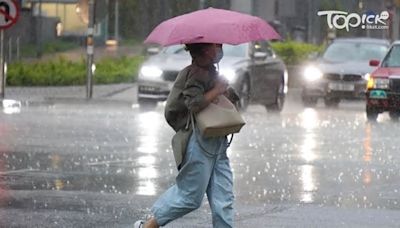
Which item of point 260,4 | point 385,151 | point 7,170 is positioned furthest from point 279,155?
point 260,4

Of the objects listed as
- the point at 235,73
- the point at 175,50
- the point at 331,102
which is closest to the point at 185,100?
the point at 235,73

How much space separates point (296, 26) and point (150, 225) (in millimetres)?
37019

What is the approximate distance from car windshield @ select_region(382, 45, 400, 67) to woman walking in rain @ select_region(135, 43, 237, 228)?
15.8m

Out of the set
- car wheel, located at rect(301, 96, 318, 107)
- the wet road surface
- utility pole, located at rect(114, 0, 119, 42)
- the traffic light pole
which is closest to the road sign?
the traffic light pole

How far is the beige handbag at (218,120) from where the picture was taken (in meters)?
8.46

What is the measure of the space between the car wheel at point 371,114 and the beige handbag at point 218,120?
15.2 metres

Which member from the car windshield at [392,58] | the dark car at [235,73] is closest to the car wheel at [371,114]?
the car windshield at [392,58]

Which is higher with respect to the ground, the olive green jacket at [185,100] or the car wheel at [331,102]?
the olive green jacket at [185,100]

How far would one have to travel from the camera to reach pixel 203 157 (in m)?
8.59

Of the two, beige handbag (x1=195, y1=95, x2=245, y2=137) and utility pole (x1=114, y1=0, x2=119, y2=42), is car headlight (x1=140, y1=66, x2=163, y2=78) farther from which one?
beige handbag (x1=195, y1=95, x2=245, y2=137)

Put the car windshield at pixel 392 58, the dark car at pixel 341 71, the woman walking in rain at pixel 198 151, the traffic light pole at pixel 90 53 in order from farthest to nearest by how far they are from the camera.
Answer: the traffic light pole at pixel 90 53, the dark car at pixel 341 71, the car windshield at pixel 392 58, the woman walking in rain at pixel 198 151

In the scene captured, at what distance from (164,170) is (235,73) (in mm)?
10697

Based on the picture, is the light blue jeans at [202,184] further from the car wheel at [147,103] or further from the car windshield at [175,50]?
the car windshield at [175,50]

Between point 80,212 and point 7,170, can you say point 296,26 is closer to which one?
point 7,170
